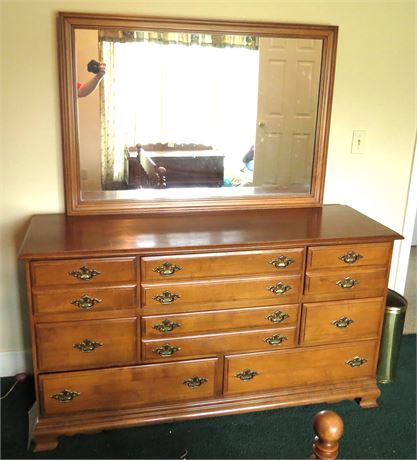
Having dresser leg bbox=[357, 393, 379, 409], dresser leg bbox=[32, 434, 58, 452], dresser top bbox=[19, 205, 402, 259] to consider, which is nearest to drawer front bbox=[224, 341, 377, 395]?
dresser leg bbox=[357, 393, 379, 409]

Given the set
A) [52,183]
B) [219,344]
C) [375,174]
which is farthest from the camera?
[375,174]

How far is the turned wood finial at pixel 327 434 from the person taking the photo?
1040 millimetres

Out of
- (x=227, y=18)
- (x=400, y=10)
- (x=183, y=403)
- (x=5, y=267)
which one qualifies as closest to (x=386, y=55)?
(x=400, y=10)

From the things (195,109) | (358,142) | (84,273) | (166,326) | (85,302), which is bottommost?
(166,326)

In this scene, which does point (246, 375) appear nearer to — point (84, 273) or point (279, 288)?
point (279, 288)

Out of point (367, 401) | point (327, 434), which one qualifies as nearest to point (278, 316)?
point (367, 401)

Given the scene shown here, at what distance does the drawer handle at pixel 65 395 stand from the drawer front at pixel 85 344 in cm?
11

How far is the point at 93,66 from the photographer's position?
6.84 ft

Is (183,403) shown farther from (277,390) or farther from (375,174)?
(375,174)

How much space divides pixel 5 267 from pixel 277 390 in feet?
4.49

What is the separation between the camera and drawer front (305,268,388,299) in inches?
81.6

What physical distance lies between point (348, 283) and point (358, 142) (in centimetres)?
77

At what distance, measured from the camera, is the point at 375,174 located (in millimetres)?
2557

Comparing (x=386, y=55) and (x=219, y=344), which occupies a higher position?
(x=386, y=55)
